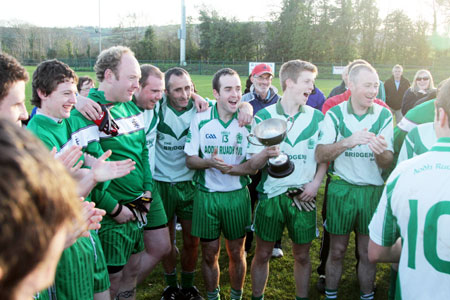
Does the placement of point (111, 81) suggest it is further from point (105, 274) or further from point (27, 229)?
point (27, 229)

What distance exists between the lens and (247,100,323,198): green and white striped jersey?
334 cm

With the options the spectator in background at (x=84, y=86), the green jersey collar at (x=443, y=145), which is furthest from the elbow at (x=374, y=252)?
the spectator in background at (x=84, y=86)

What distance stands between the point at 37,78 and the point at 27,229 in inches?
82.1

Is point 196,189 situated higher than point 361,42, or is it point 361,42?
point 361,42

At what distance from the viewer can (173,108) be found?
150 inches

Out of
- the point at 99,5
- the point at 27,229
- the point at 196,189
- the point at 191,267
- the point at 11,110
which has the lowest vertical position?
the point at 191,267

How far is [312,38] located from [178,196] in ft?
177

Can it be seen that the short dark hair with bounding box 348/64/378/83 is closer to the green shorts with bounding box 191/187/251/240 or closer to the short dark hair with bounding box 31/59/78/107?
the green shorts with bounding box 191/187/251/240

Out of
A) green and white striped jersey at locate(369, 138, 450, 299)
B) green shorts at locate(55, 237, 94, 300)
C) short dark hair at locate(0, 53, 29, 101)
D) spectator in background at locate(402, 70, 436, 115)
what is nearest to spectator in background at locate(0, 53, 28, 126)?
short dark hair at locate(0, 53, 29, 101)

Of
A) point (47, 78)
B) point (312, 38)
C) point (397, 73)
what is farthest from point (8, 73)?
point (312, 38)

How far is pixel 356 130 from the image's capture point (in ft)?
11.2

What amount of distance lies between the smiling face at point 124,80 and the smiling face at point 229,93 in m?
0.82

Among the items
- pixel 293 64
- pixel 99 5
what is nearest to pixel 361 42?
pixel 99 5

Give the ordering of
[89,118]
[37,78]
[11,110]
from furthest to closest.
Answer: [89,118] → [37,78] → [11,110]
